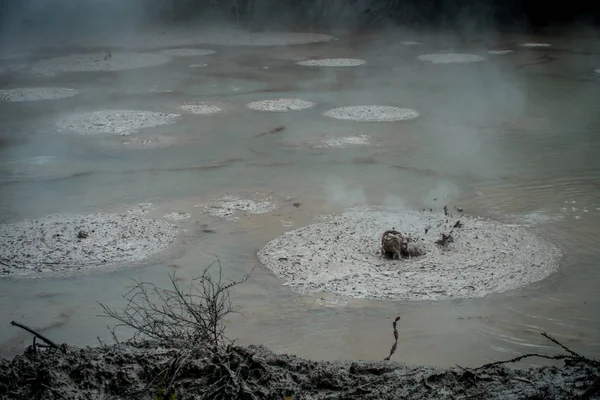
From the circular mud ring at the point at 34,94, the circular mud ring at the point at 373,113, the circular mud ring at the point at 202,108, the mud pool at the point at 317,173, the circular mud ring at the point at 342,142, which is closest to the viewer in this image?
the mud pool at the point at 317,173

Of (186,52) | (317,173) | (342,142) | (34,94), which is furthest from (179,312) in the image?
(186,52)

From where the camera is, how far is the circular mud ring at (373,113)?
9.14 m

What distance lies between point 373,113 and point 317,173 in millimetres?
2362

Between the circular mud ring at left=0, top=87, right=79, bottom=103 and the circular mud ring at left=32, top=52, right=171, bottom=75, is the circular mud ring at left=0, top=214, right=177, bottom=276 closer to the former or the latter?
the circular mud ring at left=0, top=87, right=79, bottom=103

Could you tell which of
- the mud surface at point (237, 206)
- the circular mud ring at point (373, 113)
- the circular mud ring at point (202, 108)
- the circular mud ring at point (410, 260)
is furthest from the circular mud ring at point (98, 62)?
the circular mud ring at point (410, 260)

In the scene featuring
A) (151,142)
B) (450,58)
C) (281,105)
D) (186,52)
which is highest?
(450,58)

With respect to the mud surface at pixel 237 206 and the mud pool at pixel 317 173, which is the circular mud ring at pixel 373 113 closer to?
the mud pool at pixel 317 173

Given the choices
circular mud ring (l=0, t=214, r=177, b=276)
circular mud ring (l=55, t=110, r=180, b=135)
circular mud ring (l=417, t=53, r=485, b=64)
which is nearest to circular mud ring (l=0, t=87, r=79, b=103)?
circular mud ring (l=55, t=110, r=180, b=135)

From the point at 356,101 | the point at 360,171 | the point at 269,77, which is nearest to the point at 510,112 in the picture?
the point at 356,101

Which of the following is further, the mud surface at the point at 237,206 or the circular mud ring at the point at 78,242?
the mud surface at the point at 237,206

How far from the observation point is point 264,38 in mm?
16375

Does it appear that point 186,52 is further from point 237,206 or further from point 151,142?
point 237,206

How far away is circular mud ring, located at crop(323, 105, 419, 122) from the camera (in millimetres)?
9141

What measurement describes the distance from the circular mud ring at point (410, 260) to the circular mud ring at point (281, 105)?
404 cm
